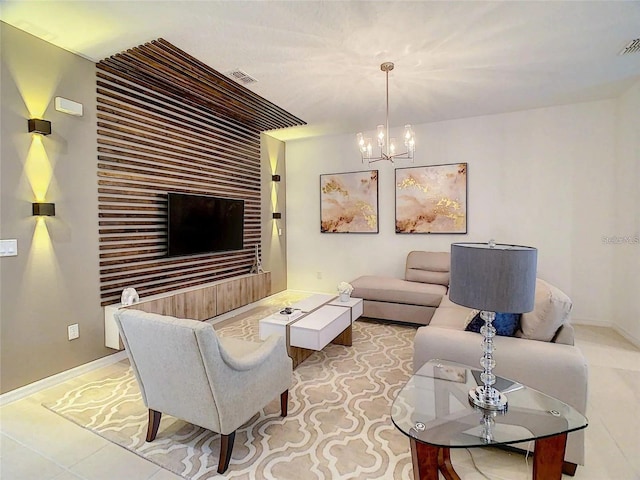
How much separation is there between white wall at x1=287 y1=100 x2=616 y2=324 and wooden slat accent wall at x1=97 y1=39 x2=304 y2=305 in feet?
7.30

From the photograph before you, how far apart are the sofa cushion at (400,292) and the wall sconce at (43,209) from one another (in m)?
3.36

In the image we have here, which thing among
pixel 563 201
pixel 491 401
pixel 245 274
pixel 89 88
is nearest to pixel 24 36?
pixel 89 88

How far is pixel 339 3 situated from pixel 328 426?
2919 millimetres

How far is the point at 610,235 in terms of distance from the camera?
4039mm

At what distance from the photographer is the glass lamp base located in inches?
56.8

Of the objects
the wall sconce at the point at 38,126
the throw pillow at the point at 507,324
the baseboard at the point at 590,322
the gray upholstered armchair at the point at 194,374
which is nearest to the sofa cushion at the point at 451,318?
the throw pillow at the point at 507,324

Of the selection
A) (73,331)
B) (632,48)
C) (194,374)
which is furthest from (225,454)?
(632,48)

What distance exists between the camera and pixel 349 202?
557cm

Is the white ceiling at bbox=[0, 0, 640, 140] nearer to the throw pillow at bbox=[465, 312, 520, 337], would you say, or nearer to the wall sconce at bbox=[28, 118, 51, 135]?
the wall sconce at bbox=[28, 118, 51, 135]

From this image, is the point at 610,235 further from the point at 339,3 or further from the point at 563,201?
the point at 339,3

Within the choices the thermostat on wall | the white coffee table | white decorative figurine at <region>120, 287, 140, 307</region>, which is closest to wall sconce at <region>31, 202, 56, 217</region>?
the thermostat on wall

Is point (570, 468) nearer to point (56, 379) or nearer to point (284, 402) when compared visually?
point (284, 402)

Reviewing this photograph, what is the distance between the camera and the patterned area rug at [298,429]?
1.75 meters

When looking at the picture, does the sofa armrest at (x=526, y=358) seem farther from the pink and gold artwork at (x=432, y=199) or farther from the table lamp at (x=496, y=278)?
the pink and gold artwork at (x=432, y=199)
